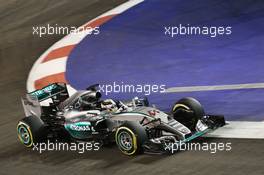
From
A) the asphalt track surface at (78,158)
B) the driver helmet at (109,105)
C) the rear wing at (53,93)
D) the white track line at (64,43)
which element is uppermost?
the white track line at (64,43)

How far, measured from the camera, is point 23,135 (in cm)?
948

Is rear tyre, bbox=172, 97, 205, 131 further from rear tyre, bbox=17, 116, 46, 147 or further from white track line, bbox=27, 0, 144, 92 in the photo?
white track line, bbox=27, 0, 144, 92

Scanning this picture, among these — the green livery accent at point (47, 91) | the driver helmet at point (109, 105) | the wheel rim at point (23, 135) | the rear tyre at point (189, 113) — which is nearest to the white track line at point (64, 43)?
the green livery accent at point (47, 91)

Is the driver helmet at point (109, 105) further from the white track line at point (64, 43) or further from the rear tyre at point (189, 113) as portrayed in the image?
the white track line at point (64, 43)

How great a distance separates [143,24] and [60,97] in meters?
4.89

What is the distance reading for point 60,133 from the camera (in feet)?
30.8

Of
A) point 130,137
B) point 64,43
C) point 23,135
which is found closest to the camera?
point 130,137

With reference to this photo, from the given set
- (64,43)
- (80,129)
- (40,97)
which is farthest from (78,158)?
(64,43)

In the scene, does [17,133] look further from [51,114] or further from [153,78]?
[153,78]

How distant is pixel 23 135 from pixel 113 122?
64.6 inches

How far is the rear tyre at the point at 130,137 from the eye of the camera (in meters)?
7.96

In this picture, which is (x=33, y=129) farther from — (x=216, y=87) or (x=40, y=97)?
(x=216, y=87)

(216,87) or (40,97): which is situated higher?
(40,97)

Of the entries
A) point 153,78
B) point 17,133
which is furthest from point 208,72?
point 17,133
